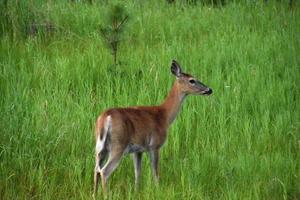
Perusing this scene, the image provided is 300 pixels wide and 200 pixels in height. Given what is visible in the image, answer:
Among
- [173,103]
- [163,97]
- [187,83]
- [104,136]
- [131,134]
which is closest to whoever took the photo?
[104,136]

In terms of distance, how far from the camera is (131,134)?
22.1 ft

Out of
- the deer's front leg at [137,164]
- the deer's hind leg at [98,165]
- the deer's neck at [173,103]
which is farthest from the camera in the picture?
the deer's neck at [173,103]

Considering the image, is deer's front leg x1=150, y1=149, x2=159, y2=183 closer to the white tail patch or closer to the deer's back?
the deer's back

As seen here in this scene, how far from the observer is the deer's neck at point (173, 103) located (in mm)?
7672

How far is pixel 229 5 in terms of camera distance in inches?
545

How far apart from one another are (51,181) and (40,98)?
82.0 inches

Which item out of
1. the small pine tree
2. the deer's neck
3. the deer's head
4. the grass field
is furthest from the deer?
the small pine tree

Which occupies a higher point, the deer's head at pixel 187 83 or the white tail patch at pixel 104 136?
the deer's head at pixel 187 83

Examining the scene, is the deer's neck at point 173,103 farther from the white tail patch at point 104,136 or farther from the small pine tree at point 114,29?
the small pine tree at point 114,29

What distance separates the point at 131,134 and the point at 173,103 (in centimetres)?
116

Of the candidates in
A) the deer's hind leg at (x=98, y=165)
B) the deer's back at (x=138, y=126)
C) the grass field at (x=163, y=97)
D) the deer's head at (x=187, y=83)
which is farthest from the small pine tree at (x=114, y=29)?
the deer's hind leg at (x=98, y=165)

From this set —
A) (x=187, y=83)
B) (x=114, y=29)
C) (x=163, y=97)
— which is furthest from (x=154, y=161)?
(x=114, y=29)

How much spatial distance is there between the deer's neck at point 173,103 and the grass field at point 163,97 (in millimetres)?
305

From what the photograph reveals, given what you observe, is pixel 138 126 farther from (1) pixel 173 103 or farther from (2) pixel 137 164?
(1) pixel 173 103
